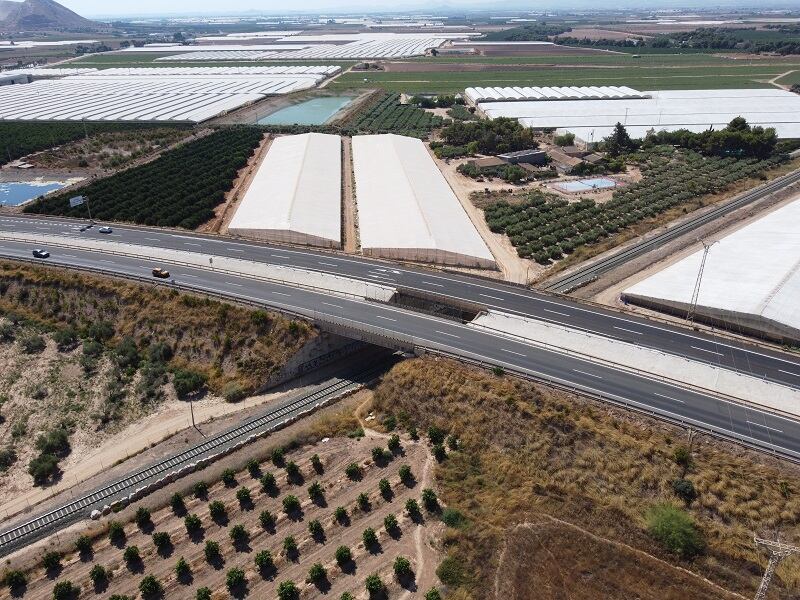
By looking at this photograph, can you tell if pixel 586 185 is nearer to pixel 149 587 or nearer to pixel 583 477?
pixel 583 477

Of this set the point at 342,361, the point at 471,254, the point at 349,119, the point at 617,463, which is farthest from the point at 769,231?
the point at 349,119

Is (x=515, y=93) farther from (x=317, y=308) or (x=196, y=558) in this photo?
(x=196, y=558)

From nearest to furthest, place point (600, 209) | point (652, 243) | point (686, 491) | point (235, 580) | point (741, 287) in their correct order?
point (235, 580), point (686, 491), point (741, 287), point (652, 243), point (600, 209)

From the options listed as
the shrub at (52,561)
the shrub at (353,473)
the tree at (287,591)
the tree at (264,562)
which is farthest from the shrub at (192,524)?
the shrub at (353,473)

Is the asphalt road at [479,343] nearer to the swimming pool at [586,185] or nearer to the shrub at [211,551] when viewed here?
the shrub at [211,551]

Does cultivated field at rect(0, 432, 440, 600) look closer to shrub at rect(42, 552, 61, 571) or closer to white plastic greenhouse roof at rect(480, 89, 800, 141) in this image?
shrub at rect(42, 552, 61, 571)

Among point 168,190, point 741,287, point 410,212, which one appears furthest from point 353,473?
point 168,190
